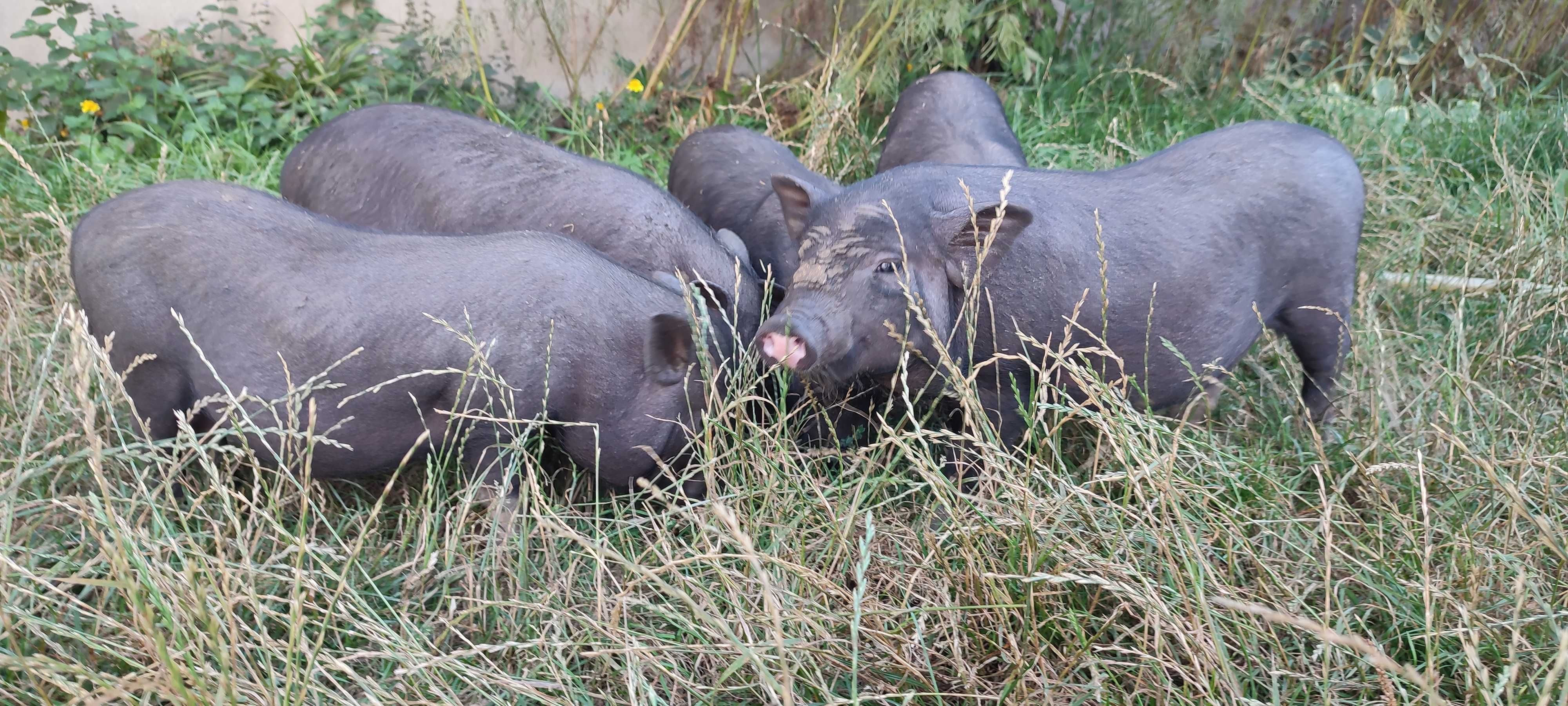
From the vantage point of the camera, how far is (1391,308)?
377 centimetres

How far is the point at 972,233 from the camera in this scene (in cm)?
254

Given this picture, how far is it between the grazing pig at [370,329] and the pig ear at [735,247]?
0.60 m

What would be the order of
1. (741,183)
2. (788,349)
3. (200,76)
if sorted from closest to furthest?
(788,349), (741,183), (200,76)

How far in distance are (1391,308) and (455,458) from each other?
296 centimetres

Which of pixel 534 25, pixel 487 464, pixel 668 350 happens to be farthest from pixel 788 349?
pixel 534 25

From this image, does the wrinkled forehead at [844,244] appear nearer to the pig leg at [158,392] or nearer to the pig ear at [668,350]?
the pig ear at [668,350]

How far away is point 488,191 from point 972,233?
5.16 ft

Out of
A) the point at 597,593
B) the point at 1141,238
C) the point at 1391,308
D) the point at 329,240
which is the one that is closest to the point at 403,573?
the point at 597,593

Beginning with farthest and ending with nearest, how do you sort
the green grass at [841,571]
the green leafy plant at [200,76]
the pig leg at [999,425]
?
the green leafy plant at [200,76] < the pig leg at [999,425] < the green grass at [841,571]

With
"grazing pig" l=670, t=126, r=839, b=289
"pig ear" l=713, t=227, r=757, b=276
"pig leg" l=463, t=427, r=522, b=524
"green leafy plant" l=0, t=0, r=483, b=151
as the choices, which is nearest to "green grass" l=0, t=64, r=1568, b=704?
"pig leg" l=463, t=427, r=522, b=524

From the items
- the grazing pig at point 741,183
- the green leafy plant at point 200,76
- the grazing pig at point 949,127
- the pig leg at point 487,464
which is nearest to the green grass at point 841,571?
the pig leg at point 487,464

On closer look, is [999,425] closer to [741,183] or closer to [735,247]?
[735,247]

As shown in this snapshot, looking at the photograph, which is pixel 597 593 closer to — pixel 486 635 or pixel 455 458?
pixel 486 635

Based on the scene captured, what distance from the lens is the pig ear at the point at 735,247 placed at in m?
3.37
